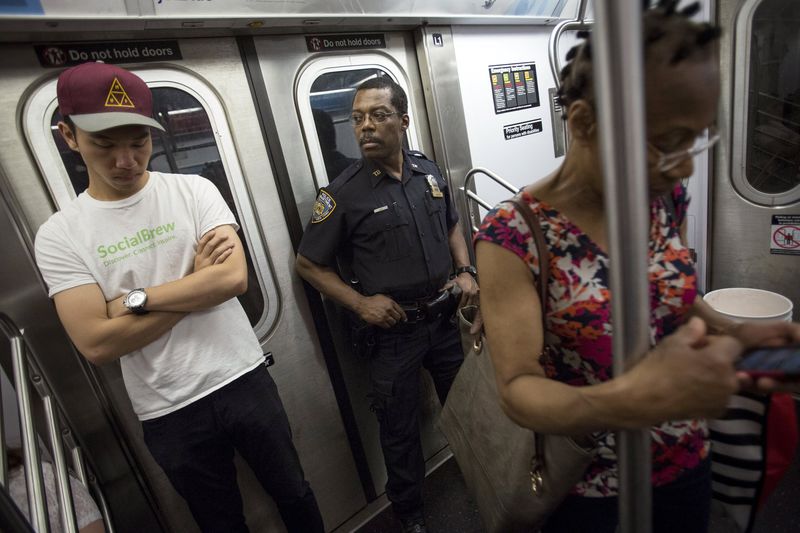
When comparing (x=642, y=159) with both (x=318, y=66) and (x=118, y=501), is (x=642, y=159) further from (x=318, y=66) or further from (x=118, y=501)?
(x=118, y=501)

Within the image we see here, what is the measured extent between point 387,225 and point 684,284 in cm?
140

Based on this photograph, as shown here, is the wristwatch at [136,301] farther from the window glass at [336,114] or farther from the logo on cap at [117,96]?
the window glass at [336,114]

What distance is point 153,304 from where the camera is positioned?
1.48 metres

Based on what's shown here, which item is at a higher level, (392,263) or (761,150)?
(761,150)

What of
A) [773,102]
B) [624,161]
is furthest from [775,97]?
[624,161]

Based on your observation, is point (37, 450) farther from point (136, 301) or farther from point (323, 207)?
point (323, 207)

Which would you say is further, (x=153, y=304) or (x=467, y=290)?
(x=467, y=290)

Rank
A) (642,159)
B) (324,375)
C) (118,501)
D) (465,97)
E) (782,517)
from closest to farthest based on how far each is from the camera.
Result: (642,159), (118,501), (782,517), (324,375), (465,97)

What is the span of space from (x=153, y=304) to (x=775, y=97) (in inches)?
125

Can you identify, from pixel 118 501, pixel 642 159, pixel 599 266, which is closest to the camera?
pixel 642 159

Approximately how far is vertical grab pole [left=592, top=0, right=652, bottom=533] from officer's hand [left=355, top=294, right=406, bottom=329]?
5.25 feet

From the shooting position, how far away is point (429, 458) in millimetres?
2857

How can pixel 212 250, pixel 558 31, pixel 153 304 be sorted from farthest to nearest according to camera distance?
pixel 212 250
pixel 153 304
pixel 558 31

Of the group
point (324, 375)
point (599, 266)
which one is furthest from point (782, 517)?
point (324, 375)
